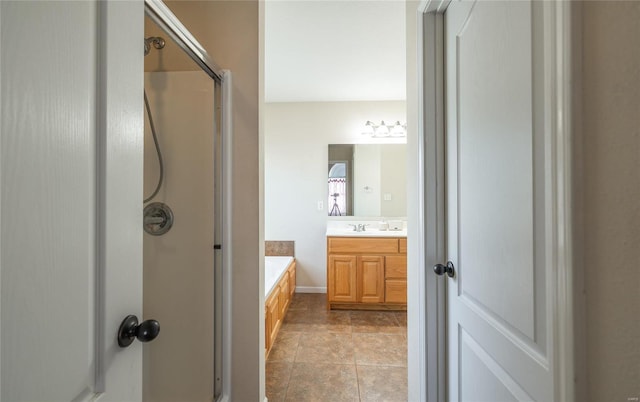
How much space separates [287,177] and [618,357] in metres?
3.15

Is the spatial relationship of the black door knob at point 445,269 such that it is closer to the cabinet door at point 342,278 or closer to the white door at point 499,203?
the white door at point 499,203

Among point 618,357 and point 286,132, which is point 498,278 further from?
point 286,132

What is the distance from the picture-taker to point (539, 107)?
0.57 metres

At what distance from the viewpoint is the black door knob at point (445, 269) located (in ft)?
3.46

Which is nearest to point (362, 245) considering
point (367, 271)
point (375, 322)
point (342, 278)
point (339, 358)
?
point (367, 271)

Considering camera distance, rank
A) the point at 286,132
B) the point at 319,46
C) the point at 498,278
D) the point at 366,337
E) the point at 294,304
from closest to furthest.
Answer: the point at 498,278 → the point at 319,46 → the point at 366,337 → the point at 294,304 → the point at 286,132

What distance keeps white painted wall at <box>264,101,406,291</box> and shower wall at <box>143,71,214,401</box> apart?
206 centimetres

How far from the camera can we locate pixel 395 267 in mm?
2793

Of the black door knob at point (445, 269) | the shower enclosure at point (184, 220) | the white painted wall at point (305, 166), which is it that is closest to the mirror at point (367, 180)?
the white painted wall at point (305, 166)

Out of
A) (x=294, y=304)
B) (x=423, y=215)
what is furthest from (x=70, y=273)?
(x=294, y=304)

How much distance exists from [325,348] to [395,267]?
3.60ft

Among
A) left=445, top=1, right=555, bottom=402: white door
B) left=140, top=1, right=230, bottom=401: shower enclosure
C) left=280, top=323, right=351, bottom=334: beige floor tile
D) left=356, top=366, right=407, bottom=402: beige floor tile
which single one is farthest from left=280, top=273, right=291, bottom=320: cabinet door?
left=445, top=1, right=555, bottom=402: white door

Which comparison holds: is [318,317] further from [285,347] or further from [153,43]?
[153,43]

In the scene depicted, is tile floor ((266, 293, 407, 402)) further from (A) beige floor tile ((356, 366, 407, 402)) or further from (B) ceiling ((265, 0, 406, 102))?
(B) ceiling ((265, 0, 406, 102))
